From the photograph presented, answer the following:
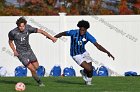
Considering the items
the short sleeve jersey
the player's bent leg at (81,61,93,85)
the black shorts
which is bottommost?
the player's bent leg at (81,61,93,85)

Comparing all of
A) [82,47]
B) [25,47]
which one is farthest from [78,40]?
[25,47]

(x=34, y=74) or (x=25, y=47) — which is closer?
(x=34, y=74)

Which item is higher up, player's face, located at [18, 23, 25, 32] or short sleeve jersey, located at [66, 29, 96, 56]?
player's face, located at [18, 23, 25, 32]

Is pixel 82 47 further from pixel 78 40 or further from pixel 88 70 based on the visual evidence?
pixel 88 70

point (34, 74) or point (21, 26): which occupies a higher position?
point (21, 26)

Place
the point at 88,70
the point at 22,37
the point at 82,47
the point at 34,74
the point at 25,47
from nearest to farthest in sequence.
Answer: the point at 34,74 < the point at 22,37 < the point at 25,47 < the point at 88,70 < the point at 82,47

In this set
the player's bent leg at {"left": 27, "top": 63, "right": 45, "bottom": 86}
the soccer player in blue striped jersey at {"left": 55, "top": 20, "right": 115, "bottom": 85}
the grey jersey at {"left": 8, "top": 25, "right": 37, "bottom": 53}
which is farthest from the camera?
the soccer player in blue striped jersey at {"left": 55, "top": 20, "right": 115, "bottom": 85}

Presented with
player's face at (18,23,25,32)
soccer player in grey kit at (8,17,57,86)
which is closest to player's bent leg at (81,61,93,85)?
soccer player in grey kit at (8,17,57,86)

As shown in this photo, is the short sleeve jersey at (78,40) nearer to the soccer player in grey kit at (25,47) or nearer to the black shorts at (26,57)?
the soccer player in grey kit at (25,47)

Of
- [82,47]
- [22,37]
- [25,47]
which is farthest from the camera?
[82,47]

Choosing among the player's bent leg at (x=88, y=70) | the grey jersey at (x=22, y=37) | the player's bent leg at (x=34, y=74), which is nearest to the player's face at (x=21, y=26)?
the grey jersey at (x=22, y=37)

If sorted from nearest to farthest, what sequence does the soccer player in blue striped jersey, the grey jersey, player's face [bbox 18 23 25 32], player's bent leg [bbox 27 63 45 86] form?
player's face [bbox 18 23 25 32], player's bent leg [bbox 27 63 45 86], the grey jersey, the soccer player in blue striped jersey

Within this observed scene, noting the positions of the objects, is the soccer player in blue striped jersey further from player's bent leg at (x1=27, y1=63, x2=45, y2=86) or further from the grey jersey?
player's bent leg at (x1=27, y1=63, x2=45, y2=86)

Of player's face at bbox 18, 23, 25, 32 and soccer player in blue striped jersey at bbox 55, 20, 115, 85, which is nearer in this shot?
player's face at bbox 18, 23, 25, 32
